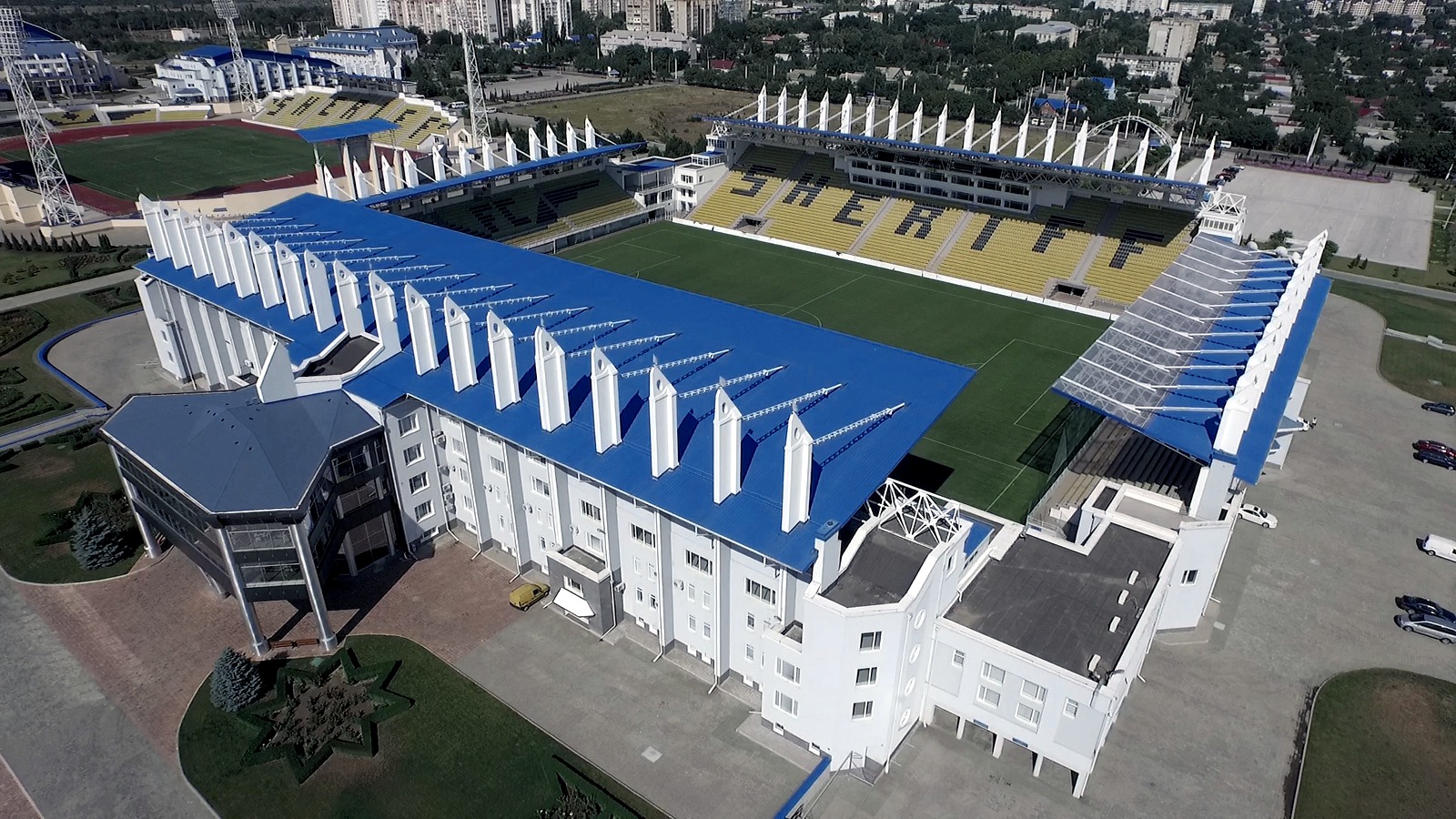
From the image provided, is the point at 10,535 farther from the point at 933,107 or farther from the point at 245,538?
the point at 933,107

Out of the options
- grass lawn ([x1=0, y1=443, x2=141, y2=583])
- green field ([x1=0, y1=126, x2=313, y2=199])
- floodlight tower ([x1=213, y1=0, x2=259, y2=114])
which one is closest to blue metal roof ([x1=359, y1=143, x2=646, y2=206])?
grass lawn ([x1=0, y1=443, x2=141, y2=583])

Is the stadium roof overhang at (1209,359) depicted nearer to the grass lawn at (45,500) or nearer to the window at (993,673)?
the window at (993,673)

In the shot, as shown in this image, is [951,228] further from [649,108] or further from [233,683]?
[649,108]

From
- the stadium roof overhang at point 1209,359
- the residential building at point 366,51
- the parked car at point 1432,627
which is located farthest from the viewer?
the residential building at point 366,51

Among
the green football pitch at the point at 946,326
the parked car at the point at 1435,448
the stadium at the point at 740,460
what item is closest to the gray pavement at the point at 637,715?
the stadium at the point at 740,460

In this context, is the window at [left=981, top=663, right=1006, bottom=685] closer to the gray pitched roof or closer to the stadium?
the stadium
